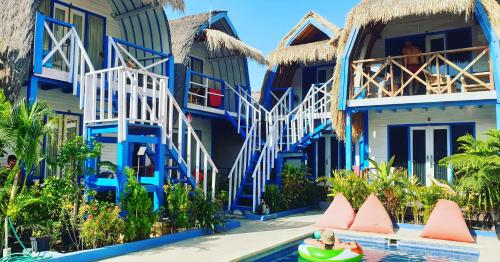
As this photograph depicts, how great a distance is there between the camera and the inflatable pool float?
7270 millimetres

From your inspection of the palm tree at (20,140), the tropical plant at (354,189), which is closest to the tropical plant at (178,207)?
the palm tree at (20,140)

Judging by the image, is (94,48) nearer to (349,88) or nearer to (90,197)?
(90,197)

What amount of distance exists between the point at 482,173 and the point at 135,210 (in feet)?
23.6

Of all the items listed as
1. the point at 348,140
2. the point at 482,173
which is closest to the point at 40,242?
the point at 482,173

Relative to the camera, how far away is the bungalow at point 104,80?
30.4 ft

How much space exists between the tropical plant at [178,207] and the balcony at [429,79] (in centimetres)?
623

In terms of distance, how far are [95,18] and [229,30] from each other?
20.3 feet

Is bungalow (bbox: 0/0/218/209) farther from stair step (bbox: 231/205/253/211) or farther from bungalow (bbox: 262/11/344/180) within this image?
bungalow (bbox: 262/11/344/180)

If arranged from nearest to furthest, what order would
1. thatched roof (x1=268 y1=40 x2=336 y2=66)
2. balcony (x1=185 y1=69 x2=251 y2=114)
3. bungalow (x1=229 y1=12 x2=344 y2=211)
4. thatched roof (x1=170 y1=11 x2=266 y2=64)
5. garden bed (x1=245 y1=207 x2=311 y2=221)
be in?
garden bed (x1=245 y1=207 x2=311 y2=221) → bungalow (x1=229 y1=12 x2=344 y2=211) → thatched roof (x1=170 y1=11 x2=266 y2=64) → balcony (x1=185 y1=69 x2=251 y2=114) → thatched roof (x1=268 y1=40 x2=336 y2=66)

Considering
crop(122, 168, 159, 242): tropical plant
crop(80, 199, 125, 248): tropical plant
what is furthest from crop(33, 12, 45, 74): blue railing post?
crop(80, 199, 125, 248): tropical plant

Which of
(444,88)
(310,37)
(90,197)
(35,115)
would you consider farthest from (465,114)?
(35,115)

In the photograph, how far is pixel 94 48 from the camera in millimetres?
12883

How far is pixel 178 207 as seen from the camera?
31.9 feet

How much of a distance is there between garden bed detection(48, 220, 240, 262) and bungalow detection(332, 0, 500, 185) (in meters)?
5.81
